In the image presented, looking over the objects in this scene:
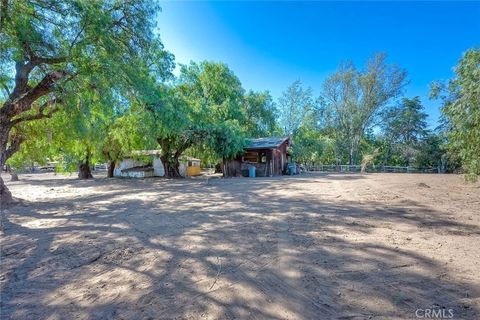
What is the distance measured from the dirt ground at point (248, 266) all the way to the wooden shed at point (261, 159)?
15298mm

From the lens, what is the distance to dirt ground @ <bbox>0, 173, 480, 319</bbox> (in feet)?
7.70

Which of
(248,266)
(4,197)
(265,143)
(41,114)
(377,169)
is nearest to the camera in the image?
(248,266)

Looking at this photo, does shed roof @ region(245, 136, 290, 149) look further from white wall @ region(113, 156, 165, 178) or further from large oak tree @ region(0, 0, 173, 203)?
large oak tree @ region(0, 0, 173, 203)

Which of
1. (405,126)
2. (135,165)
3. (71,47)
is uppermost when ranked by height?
(405,126)

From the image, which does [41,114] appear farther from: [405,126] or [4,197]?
[405,126]

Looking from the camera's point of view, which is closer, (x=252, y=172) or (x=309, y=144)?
(x=252, y=172)

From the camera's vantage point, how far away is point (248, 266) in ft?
10.5

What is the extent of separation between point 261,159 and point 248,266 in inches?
773

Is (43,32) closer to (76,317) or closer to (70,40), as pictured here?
(70,40)

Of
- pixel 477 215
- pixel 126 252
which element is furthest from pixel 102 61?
pixel 477 215

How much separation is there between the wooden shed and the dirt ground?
15298 mm

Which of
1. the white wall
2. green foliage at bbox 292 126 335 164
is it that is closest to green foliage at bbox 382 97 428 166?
green foliage at bbox 292 126 335 164

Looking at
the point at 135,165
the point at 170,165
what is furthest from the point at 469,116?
the point at 135,165

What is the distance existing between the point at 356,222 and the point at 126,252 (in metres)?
4.49
